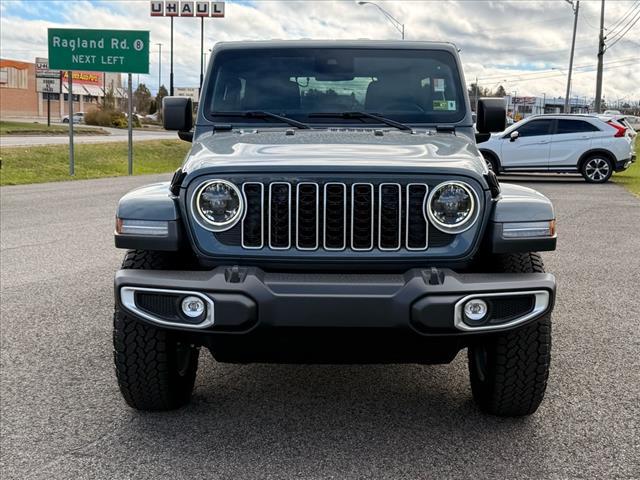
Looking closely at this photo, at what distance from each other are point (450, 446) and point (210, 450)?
1.08 m

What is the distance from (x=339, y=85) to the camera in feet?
15.9

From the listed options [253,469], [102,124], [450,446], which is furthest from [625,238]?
[102,124]

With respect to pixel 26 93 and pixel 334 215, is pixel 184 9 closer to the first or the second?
pixel 26 93

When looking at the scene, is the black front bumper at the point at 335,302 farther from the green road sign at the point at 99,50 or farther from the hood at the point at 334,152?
the green road sign at the point at 99,50

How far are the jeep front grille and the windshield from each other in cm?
134

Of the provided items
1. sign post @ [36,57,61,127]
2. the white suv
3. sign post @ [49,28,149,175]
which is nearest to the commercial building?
sign post @ [36,57,61,127]

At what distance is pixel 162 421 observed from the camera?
3.89 m

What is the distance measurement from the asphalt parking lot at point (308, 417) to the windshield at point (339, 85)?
61.3 inches

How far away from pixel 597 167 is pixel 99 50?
574 inches

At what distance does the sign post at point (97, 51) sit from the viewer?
23188 mm

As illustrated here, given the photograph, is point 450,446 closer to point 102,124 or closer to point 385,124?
point 385,124

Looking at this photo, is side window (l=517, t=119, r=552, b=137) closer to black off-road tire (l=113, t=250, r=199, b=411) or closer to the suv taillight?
the suv taillight

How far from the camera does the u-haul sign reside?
65.8m

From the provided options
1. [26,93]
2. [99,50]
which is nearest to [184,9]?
[26,93]
